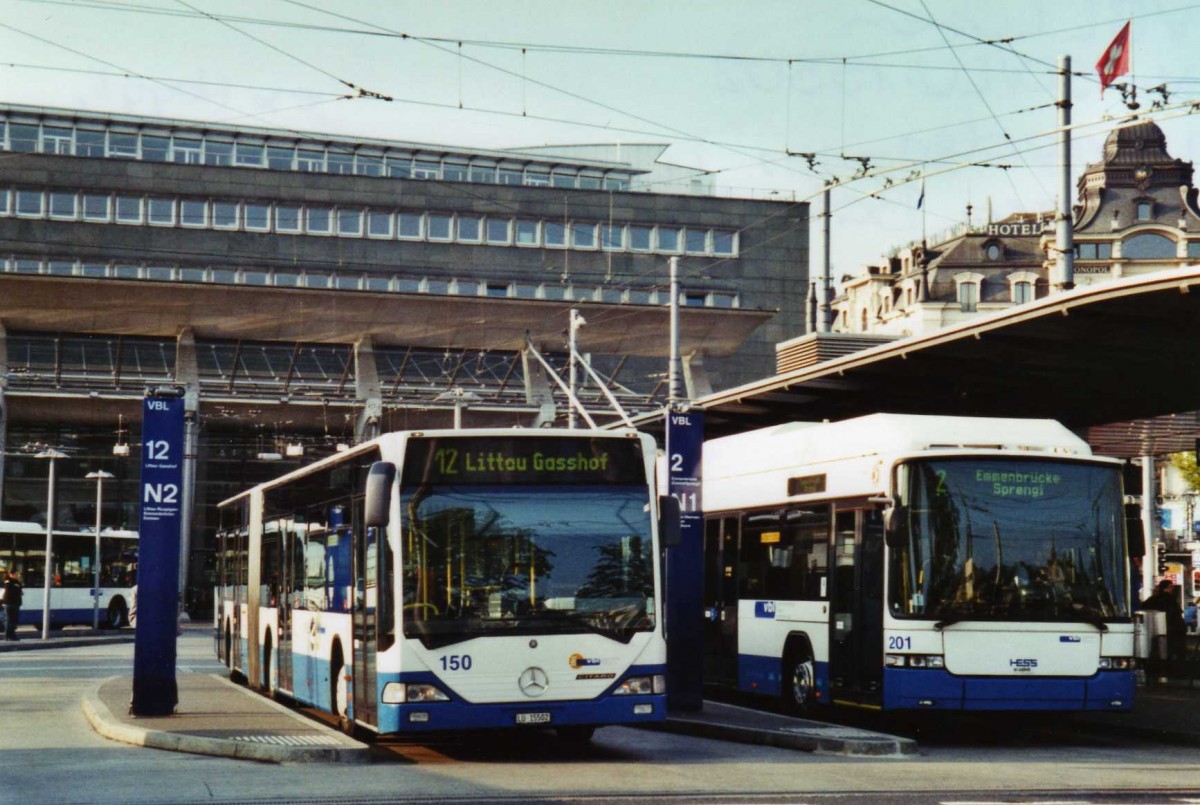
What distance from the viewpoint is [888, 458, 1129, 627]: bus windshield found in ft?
52.6

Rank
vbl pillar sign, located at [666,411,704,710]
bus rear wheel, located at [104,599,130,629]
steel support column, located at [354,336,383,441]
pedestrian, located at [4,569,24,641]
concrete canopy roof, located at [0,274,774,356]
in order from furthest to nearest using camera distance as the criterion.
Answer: steel support column, located at [354,336,383,441] → bus rear wheel, located at [104,599,130,629] → concrete canopy roof, located at [0,274,774,356] → pedestrian, located at [4,569,24,641] → vbl pillar sign, located at [666,411,704,710]

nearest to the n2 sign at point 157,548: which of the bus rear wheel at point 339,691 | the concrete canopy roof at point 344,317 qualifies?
the bus rear wheel at point 339,691

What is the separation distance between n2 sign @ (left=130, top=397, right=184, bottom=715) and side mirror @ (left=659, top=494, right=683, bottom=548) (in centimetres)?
487

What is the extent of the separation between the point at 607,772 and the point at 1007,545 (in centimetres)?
481

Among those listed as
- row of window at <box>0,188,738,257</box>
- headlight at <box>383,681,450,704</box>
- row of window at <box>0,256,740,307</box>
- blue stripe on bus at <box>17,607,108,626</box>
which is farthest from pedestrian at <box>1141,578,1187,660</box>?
row of window at <box>0,188,738,257</box>

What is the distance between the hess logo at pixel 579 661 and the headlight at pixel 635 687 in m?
0.28

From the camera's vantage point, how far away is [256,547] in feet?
71.4

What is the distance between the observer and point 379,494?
1317cm

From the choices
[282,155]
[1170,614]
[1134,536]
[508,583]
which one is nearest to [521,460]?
[508,583]

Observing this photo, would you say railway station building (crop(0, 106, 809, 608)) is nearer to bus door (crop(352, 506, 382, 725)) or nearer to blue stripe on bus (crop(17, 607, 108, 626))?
blue stripe on bus (crop(17, 607, 108, 626))

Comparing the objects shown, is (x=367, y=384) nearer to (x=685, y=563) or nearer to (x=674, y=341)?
(x=674, y=341)

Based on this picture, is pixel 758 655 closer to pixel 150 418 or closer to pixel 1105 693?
pixel 1105 693

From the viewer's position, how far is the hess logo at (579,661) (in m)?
13.8

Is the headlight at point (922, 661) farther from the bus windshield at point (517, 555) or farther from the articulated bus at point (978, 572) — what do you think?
the bus windshield at point (517, 555)
